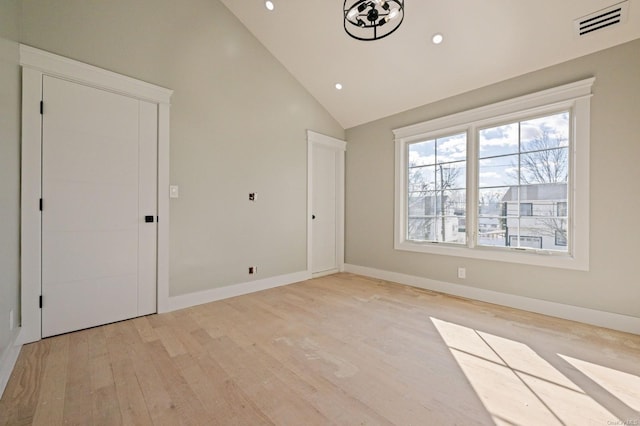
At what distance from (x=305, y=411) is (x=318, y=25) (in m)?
3.98

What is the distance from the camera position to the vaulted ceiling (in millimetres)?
2635

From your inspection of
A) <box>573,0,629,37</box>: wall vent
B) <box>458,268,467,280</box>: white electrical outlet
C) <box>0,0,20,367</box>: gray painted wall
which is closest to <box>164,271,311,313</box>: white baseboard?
<box>0,0,20,367</box>: gray painted wall

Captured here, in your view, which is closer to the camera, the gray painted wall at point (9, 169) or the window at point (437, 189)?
the gray painted wall at point (9, 169)

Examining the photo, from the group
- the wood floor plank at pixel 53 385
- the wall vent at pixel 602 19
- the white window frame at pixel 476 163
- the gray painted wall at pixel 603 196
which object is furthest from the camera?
the white window frame at pixel 476 163

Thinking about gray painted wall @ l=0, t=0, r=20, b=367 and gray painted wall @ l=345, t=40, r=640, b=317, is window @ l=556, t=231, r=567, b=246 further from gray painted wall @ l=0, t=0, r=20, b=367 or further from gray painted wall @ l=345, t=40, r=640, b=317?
gray painted wall @ l=0, t=0, r=20, b=367

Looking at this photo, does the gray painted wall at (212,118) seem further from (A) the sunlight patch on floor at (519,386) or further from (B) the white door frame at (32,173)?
(A) the sunlight patch on floor at (519,386)

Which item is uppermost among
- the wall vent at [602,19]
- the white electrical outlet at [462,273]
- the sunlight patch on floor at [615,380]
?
the wall vent at [602,19]

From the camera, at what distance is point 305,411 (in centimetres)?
152

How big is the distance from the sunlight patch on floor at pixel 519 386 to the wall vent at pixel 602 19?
3.01 meters

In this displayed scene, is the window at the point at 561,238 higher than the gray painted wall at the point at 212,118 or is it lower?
lower

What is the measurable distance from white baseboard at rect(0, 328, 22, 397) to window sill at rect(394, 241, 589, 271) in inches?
165

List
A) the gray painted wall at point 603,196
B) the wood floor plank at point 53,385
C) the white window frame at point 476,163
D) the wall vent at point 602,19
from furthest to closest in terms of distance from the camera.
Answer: the white window frame at point 476,163, the gray painted wall at point 603,196, the wall vent at point 602,19, the wood floor plank at point 53,385

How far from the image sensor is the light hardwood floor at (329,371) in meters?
1.51

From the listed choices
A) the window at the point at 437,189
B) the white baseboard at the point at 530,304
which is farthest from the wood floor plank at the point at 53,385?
the window at the point at 437,189
